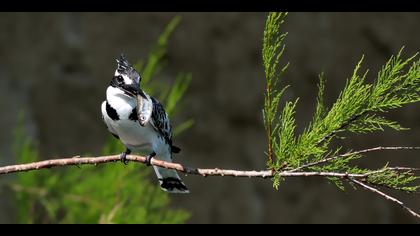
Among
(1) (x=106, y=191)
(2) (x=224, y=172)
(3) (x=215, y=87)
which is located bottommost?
(2) (x=224, y=172)

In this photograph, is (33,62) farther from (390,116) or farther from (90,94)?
(390,116)

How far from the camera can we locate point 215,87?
2.44 meters

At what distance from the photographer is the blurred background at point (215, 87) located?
2404 millimetres

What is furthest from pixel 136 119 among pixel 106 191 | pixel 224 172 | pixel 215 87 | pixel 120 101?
pixel 215 87

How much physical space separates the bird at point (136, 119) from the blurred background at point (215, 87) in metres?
1.54

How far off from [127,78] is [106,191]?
776mm

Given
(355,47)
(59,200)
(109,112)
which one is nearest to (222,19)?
(355,47)

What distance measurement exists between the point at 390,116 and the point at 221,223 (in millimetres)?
675

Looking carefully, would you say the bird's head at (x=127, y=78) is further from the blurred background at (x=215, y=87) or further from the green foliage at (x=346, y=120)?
the blurred background at (x=215, y=87)

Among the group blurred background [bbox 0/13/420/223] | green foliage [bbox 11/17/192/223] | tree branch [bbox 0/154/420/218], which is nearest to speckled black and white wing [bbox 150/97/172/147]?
tree branch [bbox 0/154/420/218]

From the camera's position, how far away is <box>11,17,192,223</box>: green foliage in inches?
50.6

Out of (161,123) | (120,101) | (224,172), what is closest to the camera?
(224,172)

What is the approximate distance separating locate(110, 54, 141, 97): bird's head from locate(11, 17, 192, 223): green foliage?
20.6 inches

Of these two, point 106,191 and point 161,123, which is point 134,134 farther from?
point 106,191
